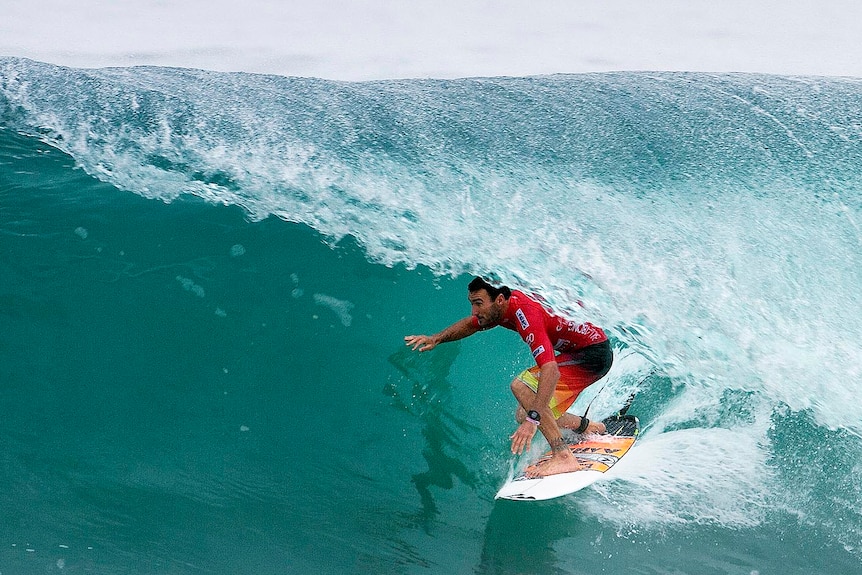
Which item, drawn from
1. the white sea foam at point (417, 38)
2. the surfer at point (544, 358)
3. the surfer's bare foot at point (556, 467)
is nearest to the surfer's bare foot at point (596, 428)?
the surfer at point (544, 358)

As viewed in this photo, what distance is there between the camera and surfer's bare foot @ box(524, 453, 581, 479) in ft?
14.0

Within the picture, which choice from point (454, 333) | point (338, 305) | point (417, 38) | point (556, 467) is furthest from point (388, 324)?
point (417, 38)

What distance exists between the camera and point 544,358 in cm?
400

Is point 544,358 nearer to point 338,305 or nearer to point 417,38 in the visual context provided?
point 338,305

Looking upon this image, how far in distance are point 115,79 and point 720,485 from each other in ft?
21.7

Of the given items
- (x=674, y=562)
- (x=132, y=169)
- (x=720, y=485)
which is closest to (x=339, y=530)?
(x=674, y=562)

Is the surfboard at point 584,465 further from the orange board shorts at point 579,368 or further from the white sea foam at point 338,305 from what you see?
the white sea foam at point 338,305

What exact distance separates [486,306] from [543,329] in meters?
0.34

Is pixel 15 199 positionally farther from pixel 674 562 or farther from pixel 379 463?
pixel 674 562

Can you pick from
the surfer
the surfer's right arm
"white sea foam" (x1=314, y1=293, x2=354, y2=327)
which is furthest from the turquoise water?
the surfer's right arm

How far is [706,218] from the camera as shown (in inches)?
259

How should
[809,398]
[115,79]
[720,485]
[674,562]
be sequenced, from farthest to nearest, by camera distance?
[115,79]
[809,398]
[720,485]
[674,562]

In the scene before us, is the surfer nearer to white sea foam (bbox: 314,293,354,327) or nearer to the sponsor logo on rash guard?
the sponsor logo on rash guard

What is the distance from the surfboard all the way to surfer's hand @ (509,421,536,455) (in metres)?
0.31
